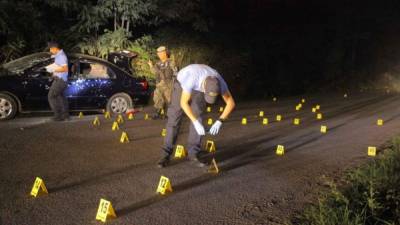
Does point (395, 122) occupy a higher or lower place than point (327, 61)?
lower

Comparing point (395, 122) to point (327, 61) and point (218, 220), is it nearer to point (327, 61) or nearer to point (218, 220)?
point (218, 220)

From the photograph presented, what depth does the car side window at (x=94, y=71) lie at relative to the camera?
11867 mm

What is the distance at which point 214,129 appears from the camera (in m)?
6.85

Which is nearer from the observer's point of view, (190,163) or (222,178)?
(222,178)

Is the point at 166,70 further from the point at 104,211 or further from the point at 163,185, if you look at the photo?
the point at 104,211

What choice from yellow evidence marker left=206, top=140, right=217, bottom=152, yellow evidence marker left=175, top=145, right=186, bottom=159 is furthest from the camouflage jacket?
yellow evidence marker left=175, top=145, right=186, bottom=159

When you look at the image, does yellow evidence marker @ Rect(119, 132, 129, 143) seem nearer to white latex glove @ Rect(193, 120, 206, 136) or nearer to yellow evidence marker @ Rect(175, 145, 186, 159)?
yellow evidence marker @ Rect(175, 145, 186, 159)

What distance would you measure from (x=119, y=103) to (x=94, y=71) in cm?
103

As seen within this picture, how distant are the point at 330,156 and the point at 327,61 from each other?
19.7 m

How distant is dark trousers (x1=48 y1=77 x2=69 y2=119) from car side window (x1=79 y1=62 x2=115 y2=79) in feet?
3.86

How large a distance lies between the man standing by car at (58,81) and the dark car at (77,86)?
77 centimetres

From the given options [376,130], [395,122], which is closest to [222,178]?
[376,130]

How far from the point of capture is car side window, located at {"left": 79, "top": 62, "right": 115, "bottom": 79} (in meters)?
11.9

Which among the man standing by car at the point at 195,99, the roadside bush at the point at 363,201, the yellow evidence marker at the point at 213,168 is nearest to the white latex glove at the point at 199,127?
the man standing by car at the point at 195,99
